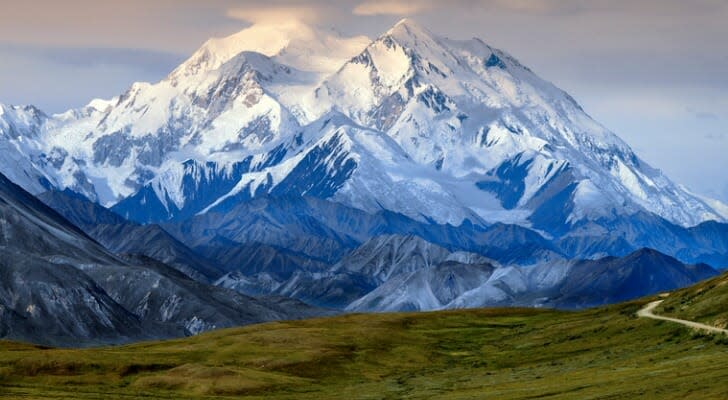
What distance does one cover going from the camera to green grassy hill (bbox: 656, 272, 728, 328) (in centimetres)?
13534

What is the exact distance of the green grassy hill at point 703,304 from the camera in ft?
444

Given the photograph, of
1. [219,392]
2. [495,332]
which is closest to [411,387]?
[219,392]

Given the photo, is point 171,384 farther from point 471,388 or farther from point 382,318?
point 382,318

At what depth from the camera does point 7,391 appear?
114062mm

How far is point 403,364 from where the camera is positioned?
15325 cm

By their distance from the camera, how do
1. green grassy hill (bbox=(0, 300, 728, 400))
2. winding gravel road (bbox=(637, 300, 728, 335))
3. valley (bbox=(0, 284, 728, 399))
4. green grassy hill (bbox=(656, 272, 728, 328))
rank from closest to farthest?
green grassy hill (bbox=(0, 300, 728, 400)) < valley (bbox=(0, 284, 728, 399)) < winding gravel road (bbox=(637, 300, 728, 335)) < green grassy hill (bbox=(656, 272, 728, 328))

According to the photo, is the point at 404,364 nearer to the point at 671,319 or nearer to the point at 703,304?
the point at 671,319

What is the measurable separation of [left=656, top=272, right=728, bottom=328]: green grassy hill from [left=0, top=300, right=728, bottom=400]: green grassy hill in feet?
9.25

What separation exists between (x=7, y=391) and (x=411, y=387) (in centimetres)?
3398

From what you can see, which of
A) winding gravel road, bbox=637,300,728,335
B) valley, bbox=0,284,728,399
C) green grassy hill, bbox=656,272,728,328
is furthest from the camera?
green grassy hill, bbox=656,272,728,328

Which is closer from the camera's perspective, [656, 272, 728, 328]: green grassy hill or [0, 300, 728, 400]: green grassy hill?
[0, 300, 728, 400]: green grassy hill

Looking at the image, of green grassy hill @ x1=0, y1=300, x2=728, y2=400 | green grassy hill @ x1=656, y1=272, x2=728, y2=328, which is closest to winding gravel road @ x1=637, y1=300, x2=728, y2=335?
green grassy hill @ x1=656, y1=272, x2=728, y2=328

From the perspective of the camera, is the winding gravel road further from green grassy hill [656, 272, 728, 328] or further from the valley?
the valley

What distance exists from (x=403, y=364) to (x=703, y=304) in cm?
3113
